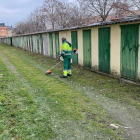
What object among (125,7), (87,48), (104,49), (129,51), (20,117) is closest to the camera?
(20,117)

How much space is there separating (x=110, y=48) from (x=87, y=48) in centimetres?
210

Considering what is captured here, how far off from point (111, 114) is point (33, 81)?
4183mm

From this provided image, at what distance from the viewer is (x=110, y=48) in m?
8.28

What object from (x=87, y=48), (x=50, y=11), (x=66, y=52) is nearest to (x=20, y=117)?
(x=66, y=52)

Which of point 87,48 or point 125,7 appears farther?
point 125,7

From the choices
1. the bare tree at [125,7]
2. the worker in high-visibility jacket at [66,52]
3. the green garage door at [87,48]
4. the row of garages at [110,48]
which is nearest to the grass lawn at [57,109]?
the row of garages at [110,48]

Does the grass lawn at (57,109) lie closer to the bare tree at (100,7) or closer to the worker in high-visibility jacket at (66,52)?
the worker in high-visibility jacket at (66,52)

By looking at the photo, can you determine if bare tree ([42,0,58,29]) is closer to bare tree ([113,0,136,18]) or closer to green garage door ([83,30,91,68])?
bare tree ([113,0,136,18])

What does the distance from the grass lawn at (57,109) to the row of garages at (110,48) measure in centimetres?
73

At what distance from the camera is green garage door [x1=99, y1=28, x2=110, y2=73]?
8.41 meters

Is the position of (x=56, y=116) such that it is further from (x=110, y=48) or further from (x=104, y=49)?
(x=104, y=49)

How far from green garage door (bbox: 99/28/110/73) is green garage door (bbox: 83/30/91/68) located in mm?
1082

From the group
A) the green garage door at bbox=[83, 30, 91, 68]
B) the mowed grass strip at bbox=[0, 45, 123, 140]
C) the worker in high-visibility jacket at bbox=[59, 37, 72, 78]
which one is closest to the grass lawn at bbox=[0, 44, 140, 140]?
Result: the mowed grass strip at bbox=[0, 45, 123, 140]

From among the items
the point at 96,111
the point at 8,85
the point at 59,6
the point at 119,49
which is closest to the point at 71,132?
the point at 96,111
